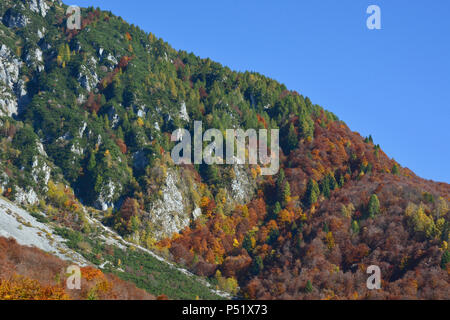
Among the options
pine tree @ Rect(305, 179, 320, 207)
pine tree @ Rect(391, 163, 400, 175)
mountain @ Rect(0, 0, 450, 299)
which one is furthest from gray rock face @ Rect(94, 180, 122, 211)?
pine tree @ Rect(391, 163, 400, 175)

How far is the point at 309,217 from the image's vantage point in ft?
525

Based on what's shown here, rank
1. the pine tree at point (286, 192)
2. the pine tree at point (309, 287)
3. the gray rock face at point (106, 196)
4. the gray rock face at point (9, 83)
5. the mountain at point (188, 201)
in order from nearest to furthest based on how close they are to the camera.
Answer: the pine tree at point (309, 287), the mountain at point (188, 201), the gray rock face at point (106, 196), the gray rock face at point (9, 83), the pine tree at point (286, 192)

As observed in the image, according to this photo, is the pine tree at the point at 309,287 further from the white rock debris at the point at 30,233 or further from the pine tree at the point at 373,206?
the white rock debris at the point at 30,233

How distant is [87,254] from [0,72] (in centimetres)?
9323

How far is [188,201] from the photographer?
167 metres

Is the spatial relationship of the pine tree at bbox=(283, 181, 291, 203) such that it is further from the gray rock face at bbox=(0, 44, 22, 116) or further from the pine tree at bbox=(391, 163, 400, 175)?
the gray rock face at bbox=(0, 44, 22, 116)

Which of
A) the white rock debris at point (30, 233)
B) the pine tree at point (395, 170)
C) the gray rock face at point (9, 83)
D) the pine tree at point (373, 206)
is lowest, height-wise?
the white rock debris at point (30, 233)

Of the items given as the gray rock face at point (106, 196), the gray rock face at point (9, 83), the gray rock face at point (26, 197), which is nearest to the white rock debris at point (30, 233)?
the gray rock face at point (26, 197)

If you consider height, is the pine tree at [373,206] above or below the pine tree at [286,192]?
below

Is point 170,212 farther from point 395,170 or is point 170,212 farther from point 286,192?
point 395,170

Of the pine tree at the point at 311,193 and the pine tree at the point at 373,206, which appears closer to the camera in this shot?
the pine tree at the point at 373,206

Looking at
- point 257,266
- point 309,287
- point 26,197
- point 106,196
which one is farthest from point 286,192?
point 26,197

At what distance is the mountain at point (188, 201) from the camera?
419 ft
